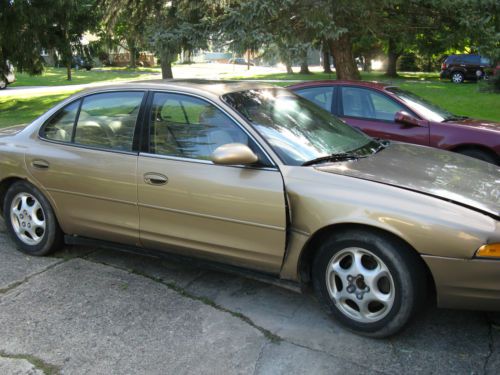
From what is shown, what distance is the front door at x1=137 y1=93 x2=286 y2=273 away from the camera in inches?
137

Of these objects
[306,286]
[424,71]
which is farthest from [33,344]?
[424,71]

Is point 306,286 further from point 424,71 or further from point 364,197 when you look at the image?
point 424,71

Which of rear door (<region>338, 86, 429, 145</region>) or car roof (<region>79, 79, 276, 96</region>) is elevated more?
car roof (<region>79, 79, 276, 96</region>)

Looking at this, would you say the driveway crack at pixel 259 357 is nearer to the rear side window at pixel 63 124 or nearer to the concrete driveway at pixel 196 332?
the concrete driveway at pixel 196 332

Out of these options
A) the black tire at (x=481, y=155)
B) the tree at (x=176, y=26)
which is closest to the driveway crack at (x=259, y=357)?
the black tire at (x=481, y=155)

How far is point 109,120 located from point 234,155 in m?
1.40

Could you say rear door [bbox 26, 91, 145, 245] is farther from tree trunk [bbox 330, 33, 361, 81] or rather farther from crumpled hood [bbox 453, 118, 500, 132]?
tree trunk [bbox 330, 33, 361, 81]

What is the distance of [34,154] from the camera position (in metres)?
4.52

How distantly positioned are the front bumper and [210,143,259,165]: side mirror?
124cm

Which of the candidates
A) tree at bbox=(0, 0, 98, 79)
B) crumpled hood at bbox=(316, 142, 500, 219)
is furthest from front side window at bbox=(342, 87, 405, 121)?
tree at bbox=(0, 0, 98, 79)

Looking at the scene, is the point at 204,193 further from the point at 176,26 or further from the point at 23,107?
the point at 23,107

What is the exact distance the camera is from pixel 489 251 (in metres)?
2.90

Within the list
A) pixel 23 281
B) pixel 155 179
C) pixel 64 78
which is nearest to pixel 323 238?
pixel 155 179

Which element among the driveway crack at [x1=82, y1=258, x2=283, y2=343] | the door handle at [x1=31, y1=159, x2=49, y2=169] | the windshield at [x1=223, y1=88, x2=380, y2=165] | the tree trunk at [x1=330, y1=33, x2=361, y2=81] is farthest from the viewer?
the tree trunk at [x1=330, y1=33, x2=361, y2=81]
